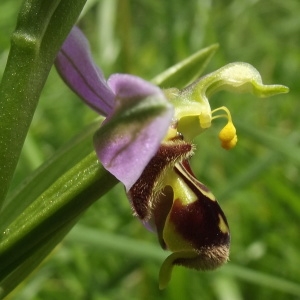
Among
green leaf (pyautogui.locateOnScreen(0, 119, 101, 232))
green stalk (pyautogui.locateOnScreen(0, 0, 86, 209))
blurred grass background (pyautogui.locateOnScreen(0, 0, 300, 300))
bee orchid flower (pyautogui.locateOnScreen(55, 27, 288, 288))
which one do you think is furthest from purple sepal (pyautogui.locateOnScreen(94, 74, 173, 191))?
blurred grass background (pyautogui.locateOnScreen(0, 0, 300, 300))

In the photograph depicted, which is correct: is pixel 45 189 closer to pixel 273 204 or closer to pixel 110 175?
pixel 110 175

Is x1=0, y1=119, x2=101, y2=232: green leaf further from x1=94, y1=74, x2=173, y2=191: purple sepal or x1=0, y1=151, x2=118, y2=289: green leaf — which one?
x1=94, y1=74, x2=173, y2=191: purple sepal

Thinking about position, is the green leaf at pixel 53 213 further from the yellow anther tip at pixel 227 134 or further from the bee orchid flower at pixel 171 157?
the yellow anther tip at pixel 227 134

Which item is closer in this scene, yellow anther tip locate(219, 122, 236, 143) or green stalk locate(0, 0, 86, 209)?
green stalk locate(0, 0, 86, 209)

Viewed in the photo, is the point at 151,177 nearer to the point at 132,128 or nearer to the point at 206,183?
the point at 132,128

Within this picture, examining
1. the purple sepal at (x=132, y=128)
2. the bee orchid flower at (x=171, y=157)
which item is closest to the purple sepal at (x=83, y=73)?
the bee orchid flower at (x=171, y=157)

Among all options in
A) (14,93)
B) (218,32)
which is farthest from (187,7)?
(14,93)
